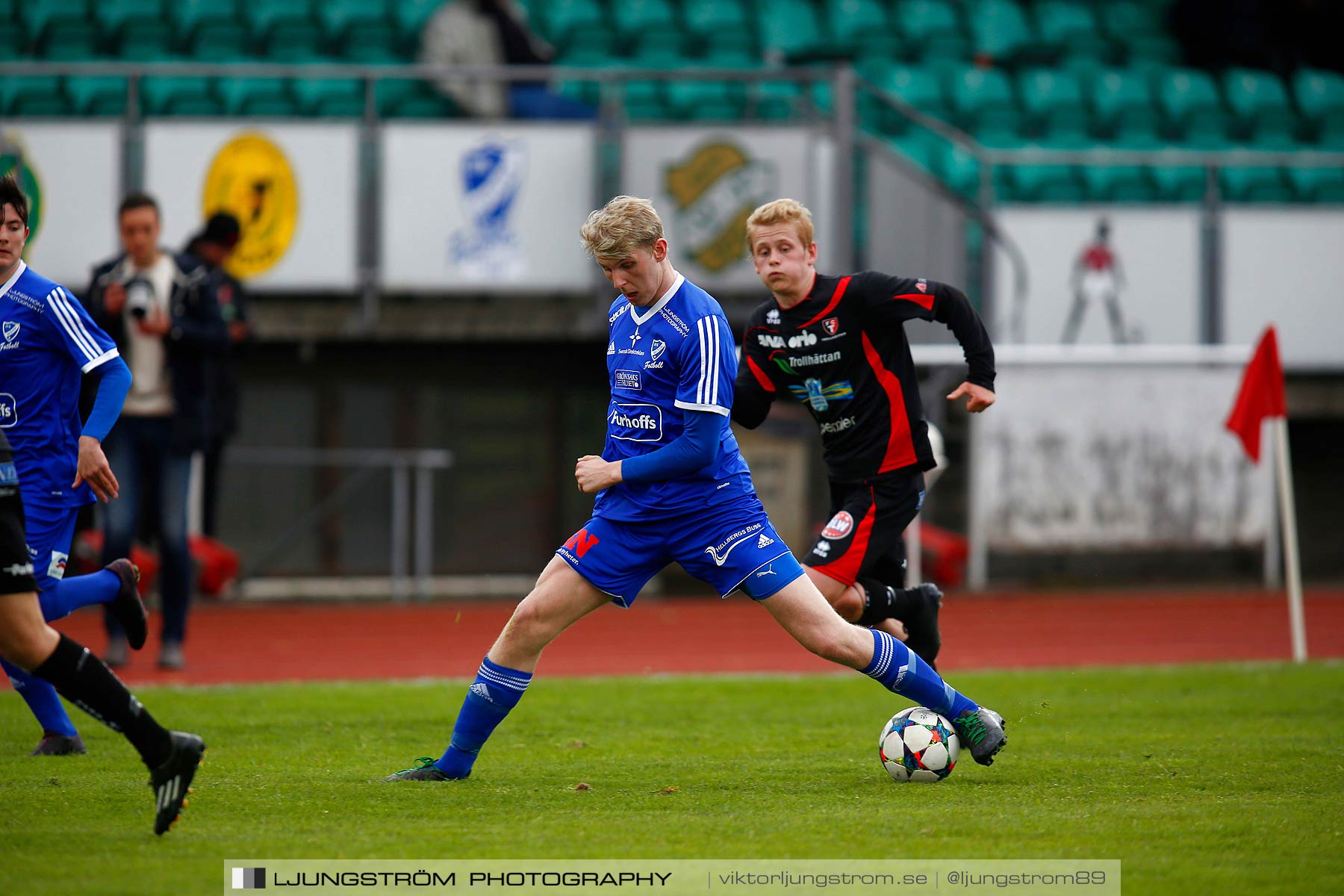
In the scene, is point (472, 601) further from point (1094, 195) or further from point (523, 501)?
point (1094, 195)

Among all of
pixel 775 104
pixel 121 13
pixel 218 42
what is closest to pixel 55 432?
pixel 775 104

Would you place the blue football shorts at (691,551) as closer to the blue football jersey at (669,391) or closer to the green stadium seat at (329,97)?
the blue football jersey at (669,391)

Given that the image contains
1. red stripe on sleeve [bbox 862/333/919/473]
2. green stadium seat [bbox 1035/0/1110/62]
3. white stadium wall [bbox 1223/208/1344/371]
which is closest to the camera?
red stripe on sleeve [bbox 862/333/919/473]

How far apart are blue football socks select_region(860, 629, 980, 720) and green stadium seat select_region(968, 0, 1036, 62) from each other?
13770 millimetres

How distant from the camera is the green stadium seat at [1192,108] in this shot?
690 inches

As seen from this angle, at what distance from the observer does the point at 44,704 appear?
624cm

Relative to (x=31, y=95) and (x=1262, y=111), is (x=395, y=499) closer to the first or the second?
(x=31, y=95)

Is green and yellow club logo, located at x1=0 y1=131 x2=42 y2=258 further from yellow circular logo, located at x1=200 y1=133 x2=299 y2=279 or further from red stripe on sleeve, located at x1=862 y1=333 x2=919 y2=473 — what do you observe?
red stripe on sleeve, located at x1=862 y1=333 x2=919 y2=473

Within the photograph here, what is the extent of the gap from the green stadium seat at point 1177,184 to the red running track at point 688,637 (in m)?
Answer: 4.01

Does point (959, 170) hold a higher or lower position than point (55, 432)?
higher

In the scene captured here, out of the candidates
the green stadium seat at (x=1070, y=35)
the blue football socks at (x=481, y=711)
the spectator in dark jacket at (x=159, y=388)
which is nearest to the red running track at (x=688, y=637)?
the spectator in dark jacket at (x=159, y=388)

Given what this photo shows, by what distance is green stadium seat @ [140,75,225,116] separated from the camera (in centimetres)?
1358

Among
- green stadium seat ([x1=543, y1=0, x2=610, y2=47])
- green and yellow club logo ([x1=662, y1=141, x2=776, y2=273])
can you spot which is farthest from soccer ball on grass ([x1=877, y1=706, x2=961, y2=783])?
green stadium seat ([x1=543, y1=0, x2=610, y2=47])

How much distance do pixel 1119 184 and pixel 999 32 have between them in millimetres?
3468
